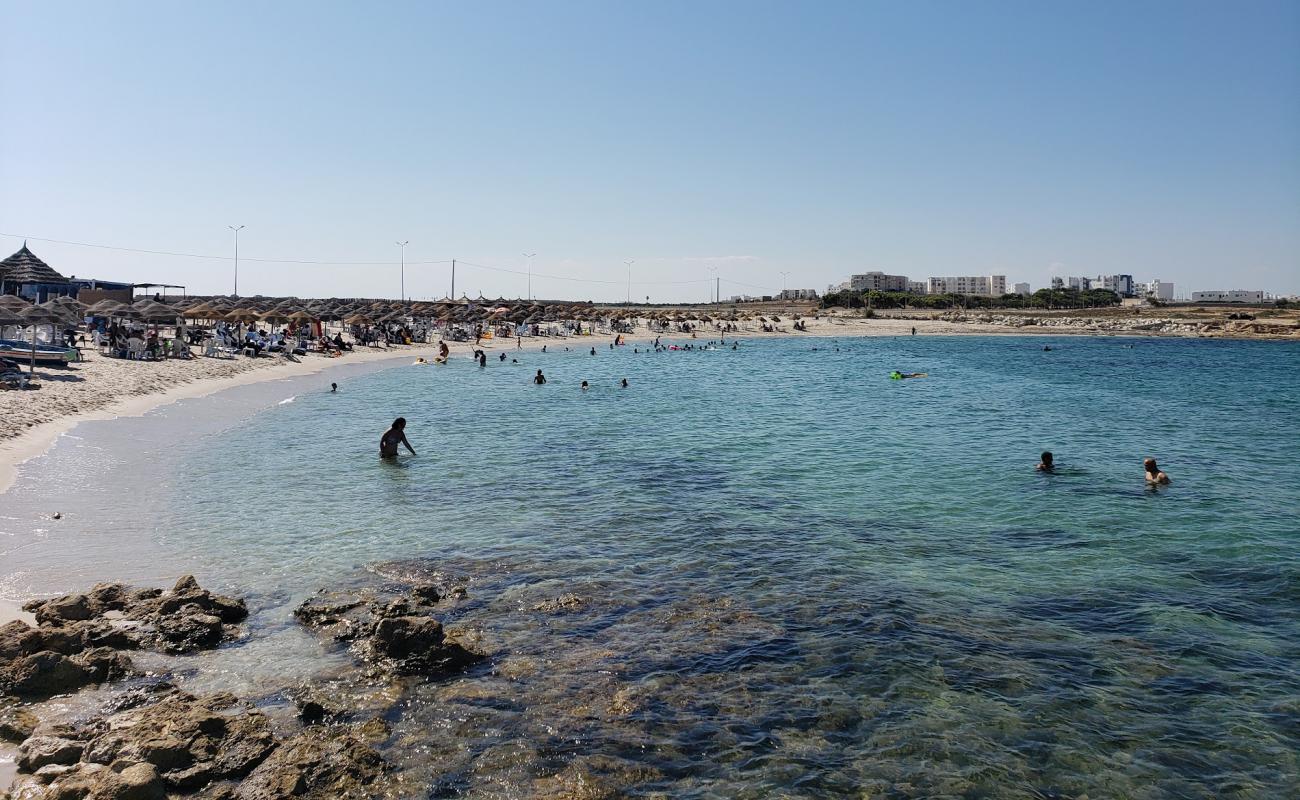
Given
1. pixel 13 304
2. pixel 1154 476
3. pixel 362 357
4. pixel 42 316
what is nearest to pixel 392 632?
pixel 1154 476

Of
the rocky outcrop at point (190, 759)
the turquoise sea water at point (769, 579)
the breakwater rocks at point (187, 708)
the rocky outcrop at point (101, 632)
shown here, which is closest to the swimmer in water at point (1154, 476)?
the turquoise sea water at point (769, 579)

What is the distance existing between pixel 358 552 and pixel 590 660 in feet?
16.6

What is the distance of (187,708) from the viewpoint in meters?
6.45

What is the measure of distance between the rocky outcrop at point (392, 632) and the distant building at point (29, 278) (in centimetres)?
4431

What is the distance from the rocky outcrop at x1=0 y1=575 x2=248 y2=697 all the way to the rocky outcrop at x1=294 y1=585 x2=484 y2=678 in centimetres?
94

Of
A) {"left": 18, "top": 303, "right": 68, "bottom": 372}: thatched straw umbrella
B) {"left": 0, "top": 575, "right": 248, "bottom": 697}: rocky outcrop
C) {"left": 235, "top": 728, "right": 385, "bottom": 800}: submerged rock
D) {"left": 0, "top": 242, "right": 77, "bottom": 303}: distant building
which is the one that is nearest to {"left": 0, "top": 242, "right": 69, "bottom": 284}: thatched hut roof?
{"left": 0, "top": 242, "right": 77, "bottom": 303}: distant building

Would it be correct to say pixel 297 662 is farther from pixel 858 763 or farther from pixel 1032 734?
pixel 1032 734

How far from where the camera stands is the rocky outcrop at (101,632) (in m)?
6.93

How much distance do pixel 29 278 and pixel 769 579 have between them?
48926 millimetres

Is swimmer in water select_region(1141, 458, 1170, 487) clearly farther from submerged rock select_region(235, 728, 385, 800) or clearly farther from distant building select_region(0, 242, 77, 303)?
distant building select_region(0, 242, 77, 303)

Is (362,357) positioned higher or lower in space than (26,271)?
lower

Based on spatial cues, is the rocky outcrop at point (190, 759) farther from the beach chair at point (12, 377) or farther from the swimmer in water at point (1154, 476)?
the beach chair at point (12, 377)

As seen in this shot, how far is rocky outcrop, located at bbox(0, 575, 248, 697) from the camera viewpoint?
22.7 ft

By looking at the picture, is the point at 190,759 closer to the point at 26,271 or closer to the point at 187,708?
the point at 187,708
